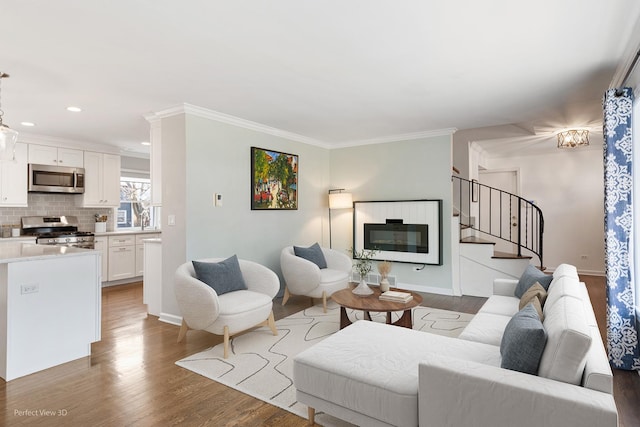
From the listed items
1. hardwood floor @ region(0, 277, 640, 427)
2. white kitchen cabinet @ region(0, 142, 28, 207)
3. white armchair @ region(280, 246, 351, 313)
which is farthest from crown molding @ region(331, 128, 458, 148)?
white kitchen cabinet @ region(0, 142, 28, 207)

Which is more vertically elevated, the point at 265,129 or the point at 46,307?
the point at 265,129

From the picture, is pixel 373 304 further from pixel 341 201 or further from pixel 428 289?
pixel 341 201

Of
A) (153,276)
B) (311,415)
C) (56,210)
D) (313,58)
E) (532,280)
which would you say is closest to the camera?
(311,415)

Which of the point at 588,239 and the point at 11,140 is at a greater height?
the point at 11,140

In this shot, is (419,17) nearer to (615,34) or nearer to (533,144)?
(615,34)

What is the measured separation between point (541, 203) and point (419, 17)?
654cm

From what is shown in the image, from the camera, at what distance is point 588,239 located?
23.1ft

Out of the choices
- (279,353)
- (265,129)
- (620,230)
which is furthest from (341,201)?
(620,230)

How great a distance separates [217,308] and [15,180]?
4551 millimetres

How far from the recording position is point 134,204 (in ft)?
24.2

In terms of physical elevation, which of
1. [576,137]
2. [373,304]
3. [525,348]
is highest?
[576,137]

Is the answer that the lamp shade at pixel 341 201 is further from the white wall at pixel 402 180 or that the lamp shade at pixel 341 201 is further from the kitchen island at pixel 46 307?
the kitchen island at pixel 46 307

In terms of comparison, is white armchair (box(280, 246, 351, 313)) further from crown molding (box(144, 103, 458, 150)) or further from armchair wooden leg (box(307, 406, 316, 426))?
armchair wooden leg (box(307, 406, 316, 426))

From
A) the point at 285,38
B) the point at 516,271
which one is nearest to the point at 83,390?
the point at 285,38
